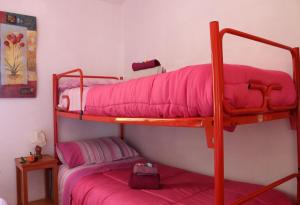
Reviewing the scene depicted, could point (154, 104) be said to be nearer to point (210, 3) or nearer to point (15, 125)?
point (210, 3)

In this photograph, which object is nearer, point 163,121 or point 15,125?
point 163,121

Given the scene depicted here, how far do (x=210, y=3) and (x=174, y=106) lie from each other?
4.69 feet

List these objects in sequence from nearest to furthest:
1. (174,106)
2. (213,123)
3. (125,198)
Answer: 1. (213,123)
2. (174,106)
3. (125,198)

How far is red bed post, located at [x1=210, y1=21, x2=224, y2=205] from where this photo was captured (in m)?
1.11

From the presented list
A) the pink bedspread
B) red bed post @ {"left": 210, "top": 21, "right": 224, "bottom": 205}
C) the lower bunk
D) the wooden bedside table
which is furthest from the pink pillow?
red bed post @ {"left": 210, "top": 21, "right": 224, "bottom": 205}

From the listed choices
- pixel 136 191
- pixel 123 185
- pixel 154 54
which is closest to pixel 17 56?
pixel 154 54

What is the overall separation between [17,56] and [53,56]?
396 mm

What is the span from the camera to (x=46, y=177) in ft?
9.59

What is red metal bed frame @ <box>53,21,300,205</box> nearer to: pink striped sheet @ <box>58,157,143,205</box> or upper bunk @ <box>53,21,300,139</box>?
upper bunk @ <box>53,21,300,139</box>

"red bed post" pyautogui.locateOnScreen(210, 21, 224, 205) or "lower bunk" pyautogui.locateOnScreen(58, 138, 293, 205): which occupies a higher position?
"red bed post" pyautogui.locateOnScreen(210, 21, 224, 205)

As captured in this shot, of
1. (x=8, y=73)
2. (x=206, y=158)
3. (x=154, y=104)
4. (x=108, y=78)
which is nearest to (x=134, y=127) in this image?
(x=108, y=78)

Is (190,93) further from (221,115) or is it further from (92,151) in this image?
(92,151)

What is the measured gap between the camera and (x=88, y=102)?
2221 mm

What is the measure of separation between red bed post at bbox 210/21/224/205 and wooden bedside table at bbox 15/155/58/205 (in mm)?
1979
